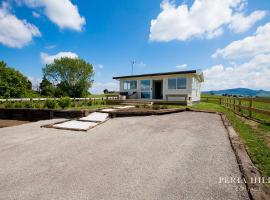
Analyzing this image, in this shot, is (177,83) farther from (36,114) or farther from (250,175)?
(250,175)

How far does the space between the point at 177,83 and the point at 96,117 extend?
9645 mm

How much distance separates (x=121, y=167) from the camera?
3.30m

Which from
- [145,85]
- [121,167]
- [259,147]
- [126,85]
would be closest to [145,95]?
[145,85]

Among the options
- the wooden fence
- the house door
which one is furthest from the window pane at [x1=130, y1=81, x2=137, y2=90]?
the wooden fence

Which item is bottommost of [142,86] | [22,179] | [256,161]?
[22,179]

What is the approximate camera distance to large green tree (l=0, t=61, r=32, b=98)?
26414 mm

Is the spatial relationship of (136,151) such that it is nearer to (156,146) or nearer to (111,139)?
(156,146)

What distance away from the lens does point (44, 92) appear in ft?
111

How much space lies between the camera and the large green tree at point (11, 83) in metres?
26.4

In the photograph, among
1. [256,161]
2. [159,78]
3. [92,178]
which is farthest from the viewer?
[159,78]

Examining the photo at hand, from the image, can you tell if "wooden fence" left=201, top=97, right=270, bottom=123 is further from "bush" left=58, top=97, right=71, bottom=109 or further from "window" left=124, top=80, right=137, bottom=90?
"bush" left=58, top=97, right=71, bottom=109

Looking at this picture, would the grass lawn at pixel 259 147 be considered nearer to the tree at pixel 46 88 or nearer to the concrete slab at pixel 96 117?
the concrete slab at pixel 96 117

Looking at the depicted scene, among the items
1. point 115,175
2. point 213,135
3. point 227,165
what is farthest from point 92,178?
point 213,135

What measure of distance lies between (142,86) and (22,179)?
1522 centimetres
